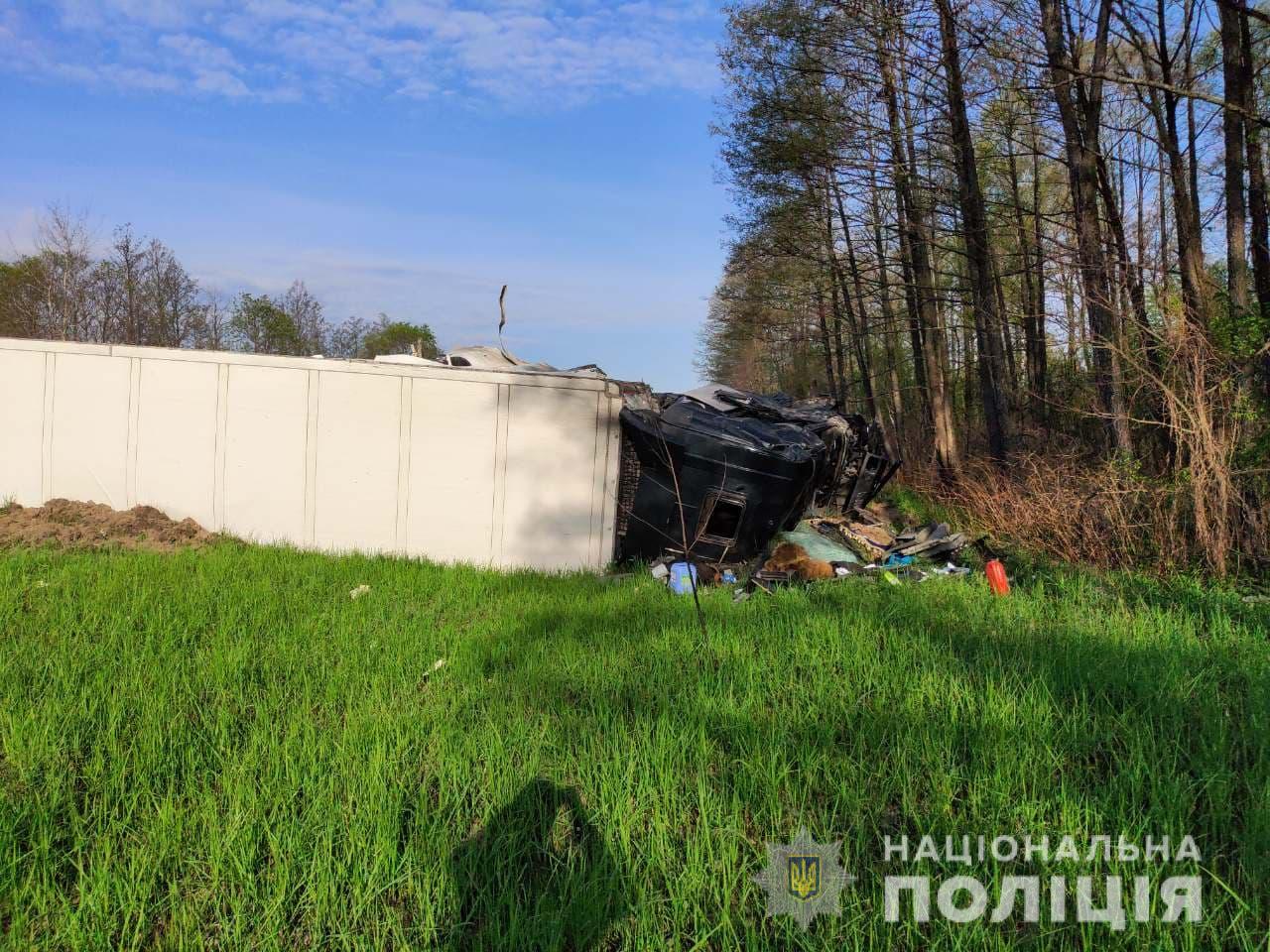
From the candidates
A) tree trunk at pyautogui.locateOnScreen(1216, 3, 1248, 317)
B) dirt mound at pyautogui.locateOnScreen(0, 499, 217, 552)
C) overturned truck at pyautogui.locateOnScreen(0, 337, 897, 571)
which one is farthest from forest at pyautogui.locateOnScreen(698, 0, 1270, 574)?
dirt mound at pyautogui.locateOnScreen(0, 499, 217, 552)

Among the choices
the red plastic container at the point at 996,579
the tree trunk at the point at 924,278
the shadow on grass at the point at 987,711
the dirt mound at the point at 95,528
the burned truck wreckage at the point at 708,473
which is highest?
the tree trunk at the point at 924,278

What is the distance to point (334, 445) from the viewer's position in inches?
326

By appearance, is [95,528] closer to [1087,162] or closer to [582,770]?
[582,770]

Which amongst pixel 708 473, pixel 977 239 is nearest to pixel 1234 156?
pixel 977 239

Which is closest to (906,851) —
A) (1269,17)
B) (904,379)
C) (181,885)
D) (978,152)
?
(181,885)

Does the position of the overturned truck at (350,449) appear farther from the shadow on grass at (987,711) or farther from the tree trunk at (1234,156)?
the tree trunk at (1234,156)

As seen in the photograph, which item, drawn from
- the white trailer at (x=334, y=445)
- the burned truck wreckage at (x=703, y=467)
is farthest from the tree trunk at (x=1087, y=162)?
the white trailer at (x=334, y=445)

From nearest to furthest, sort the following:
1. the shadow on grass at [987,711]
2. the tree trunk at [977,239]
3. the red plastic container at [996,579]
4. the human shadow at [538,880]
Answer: the human shadow at [538,880] → the shadow on grass at [987,711] → the red plastic container at [996,579] → the tree trunk at [977,239]

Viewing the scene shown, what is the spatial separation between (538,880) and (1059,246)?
11068 millimetres

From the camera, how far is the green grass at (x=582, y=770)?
6.96ft

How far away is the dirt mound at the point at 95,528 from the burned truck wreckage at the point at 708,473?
4.75 metres

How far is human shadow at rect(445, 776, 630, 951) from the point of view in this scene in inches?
80.8

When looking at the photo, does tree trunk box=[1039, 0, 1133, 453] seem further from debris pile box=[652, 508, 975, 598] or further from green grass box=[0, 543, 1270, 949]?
green grass box=[0, 543, 1270, 949]

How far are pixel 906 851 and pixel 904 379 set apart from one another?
27890 millimetres
